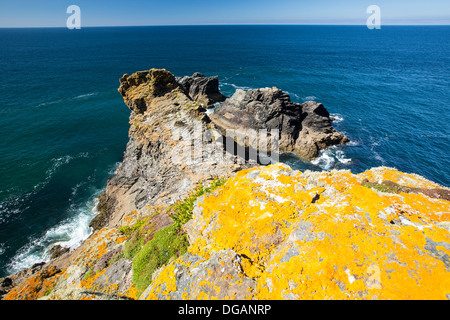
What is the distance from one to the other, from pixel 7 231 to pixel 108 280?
33.5 metres

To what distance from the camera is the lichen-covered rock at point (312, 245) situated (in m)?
5.78

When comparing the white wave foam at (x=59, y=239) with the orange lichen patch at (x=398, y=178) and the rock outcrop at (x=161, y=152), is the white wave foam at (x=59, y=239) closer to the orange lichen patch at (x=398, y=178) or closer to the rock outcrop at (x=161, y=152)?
the rock outcrop at (x=161, y=152)

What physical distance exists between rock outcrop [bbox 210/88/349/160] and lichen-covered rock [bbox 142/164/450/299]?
40659 millimetres

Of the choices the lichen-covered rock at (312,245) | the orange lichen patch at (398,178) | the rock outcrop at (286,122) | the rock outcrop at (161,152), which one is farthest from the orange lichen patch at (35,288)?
the rock outcrop at (286,122)

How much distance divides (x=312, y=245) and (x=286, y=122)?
46.1 m

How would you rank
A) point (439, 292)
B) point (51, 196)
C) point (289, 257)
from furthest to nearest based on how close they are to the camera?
1. point (51, 196)
2. point (289, 257)
3. point (439, 292)

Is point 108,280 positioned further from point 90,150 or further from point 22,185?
point 90,150

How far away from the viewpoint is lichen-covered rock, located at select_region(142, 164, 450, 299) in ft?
19.0

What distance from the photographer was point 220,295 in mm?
6379

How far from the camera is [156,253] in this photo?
10008 mm

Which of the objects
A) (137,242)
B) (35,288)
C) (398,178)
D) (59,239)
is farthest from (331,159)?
(59,239)

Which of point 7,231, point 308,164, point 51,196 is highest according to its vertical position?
point 308,164

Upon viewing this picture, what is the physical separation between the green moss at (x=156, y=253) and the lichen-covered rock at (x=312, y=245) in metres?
1.15
